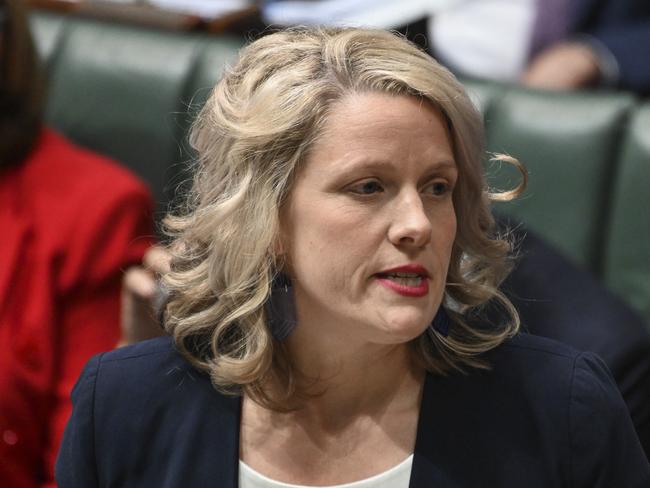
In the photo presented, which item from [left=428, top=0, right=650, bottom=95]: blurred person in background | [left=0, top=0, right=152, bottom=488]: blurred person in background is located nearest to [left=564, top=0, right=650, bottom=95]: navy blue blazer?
[left=428, top=0, right=650, bottom=95]: blurred person in background

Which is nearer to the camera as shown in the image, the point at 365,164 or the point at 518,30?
the point at 365,164

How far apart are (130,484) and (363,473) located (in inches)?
11.5

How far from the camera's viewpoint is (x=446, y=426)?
1.43 metres

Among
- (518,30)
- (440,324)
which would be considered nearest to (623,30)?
(518,30)

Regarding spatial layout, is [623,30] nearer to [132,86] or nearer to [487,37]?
[487,37]

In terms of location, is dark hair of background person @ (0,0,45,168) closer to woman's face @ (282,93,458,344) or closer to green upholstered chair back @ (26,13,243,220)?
green upholstered chair back @ (26,13,243,220)

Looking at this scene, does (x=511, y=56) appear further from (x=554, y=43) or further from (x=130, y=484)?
(x=130, y=484)

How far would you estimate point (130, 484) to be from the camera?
148 cm

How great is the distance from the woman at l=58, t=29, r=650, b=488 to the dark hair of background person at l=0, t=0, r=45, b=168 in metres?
0.75

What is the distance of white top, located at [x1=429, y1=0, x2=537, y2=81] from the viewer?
273cm

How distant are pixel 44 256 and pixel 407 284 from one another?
95 centimetres

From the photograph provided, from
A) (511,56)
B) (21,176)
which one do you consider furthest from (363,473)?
(511,56)

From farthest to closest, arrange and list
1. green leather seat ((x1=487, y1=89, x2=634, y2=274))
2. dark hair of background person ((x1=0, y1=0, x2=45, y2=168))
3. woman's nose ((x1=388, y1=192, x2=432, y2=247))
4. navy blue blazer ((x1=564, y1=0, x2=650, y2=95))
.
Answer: navy blue blazer ((x1=564, y1=0, x2=650, y2=95))
green leather seat ((x1=487, y1=89, x2=634, y2=274))
dark hair of background person ((x1=0, y1=0, x2=45, y2=168))
woman's nose ((x1=388, y1=192, x2=432, y2=247))

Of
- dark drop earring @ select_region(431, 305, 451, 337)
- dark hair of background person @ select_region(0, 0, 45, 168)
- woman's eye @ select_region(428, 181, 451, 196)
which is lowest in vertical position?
dark hair of background person @ select_region(0, 0, 45, 168)
